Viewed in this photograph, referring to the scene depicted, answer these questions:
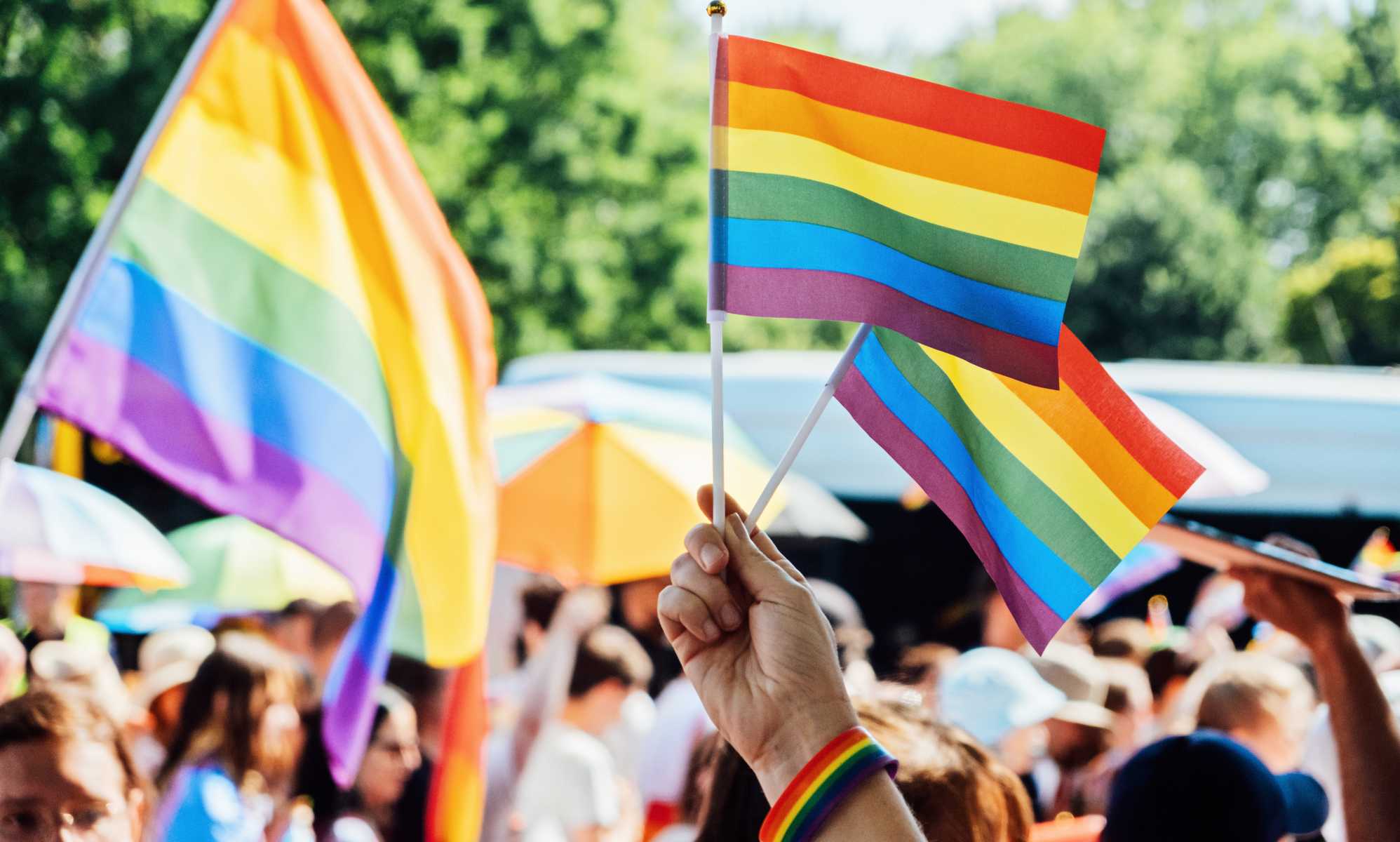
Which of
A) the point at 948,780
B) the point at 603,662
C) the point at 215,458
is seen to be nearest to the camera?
the point at 948,780

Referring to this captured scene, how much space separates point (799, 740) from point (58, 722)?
5.48ft

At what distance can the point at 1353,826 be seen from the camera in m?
2.44

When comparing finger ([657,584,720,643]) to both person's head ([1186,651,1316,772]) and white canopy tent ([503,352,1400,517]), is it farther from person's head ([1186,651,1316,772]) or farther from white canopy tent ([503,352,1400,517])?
white canopy tent ([503,352,1400,517])

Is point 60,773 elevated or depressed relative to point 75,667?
elevated

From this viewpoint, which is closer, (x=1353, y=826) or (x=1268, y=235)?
(x=1353, y=826)

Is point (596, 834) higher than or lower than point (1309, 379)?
lower

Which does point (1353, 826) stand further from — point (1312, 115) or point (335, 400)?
point (1312, 115)

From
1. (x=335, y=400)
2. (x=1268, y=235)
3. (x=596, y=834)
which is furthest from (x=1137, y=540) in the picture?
(x=1268, y=235)

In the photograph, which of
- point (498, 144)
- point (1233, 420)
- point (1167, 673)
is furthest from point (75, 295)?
point (498, 144)

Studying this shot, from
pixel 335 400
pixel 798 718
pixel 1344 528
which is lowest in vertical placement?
pixel 1344 528

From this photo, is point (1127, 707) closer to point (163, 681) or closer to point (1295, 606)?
point (1295, 606)

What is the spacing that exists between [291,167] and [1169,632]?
21.8 ft

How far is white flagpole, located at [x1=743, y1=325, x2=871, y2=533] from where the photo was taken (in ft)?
5.80

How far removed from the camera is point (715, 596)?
5.46 ft
